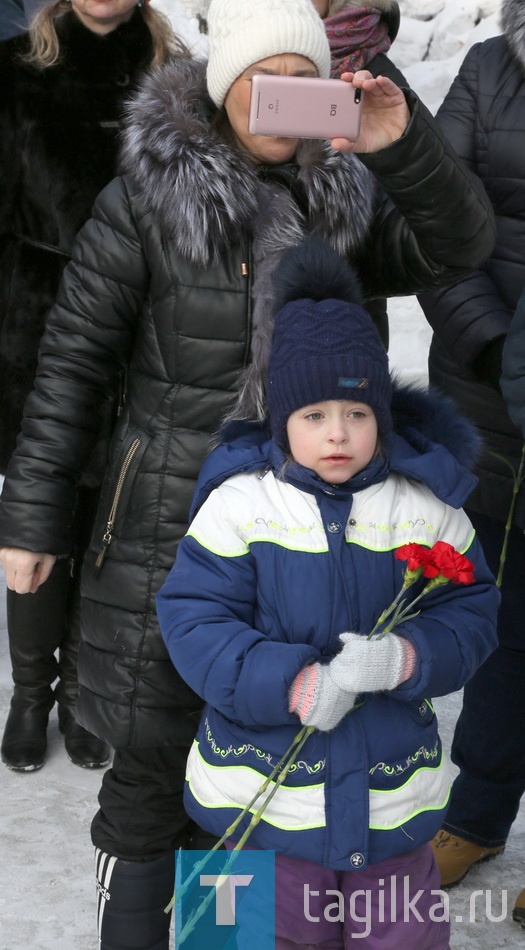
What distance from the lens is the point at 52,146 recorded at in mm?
2764

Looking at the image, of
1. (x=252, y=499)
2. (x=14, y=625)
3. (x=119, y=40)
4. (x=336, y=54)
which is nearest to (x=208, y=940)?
(x=252, y=499)

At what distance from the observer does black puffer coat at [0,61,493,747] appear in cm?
198

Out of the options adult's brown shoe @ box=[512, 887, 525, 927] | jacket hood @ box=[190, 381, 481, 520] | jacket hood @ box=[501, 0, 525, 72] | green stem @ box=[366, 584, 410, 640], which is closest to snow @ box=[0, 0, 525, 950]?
adult's brown shoe @ box=[512, 887, 525, 927]

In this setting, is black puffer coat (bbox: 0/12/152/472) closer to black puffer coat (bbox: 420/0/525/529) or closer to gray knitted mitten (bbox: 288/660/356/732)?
black puffer coat (bbox: 420/0/525/529)

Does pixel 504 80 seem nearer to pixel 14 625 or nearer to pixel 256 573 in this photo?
pixel 256 573

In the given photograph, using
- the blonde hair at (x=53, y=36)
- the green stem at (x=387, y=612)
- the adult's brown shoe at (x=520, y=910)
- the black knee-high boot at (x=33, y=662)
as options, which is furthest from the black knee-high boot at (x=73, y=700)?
the green stem at (x=387, y=612)

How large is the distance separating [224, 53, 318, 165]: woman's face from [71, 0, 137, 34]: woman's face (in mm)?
828

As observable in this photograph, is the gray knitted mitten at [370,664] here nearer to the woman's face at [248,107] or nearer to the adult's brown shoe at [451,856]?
the woman's face at [248,107]

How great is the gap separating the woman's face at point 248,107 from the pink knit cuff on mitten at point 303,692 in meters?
0.80

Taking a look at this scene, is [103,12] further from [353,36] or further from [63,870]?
[63,870]

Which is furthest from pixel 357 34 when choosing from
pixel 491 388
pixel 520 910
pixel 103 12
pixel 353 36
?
pixel 520 910

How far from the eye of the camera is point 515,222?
7.61 ft

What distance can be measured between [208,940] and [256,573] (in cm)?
77

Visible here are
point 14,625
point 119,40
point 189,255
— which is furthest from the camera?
point 14,625
